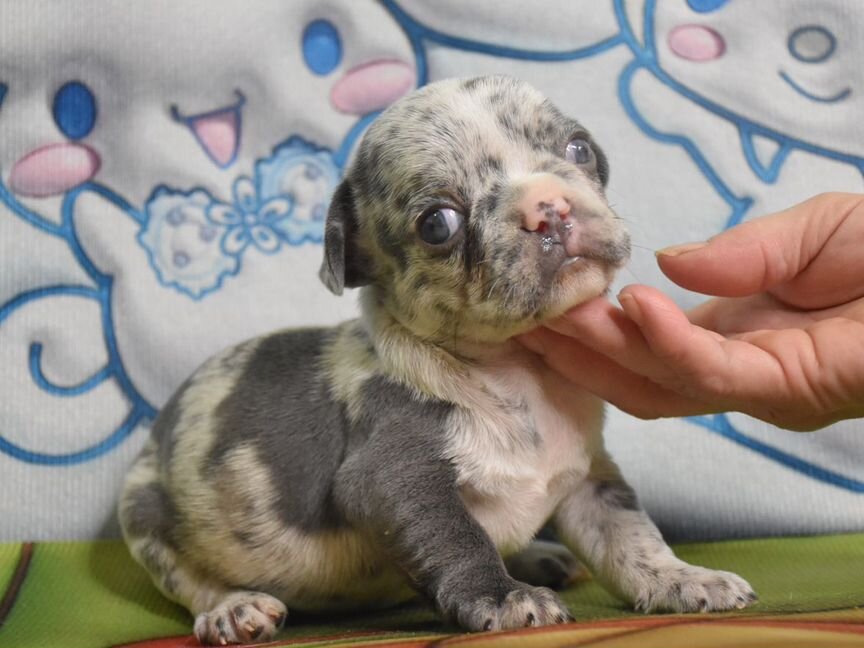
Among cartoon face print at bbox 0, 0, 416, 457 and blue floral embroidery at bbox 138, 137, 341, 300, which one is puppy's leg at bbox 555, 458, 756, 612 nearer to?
cartoon face print at bbox 0, 0, 416, 457

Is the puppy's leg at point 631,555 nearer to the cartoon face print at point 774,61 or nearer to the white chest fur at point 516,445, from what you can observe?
the white chest fur at point 516,445

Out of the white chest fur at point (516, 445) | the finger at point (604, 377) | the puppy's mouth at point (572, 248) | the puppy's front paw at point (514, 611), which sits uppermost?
the puppy's mouth at point (572, 248)

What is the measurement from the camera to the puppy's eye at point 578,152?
10.2 feet

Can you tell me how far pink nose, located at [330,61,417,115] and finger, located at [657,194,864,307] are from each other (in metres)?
2.15

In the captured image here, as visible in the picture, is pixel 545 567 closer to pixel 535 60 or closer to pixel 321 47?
pixel 535 60

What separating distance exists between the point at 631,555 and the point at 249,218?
93.3 inches

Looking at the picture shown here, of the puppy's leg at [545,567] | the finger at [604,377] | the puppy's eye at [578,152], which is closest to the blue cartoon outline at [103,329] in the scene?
the puppy's leg at [545,567]

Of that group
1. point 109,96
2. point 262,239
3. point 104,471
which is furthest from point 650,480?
point 109,96

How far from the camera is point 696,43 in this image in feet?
15.4

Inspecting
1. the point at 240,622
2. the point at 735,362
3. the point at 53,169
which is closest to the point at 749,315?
the point at 735,362

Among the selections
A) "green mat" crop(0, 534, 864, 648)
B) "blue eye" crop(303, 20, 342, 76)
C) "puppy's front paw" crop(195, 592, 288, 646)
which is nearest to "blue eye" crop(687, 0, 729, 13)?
"blue eye" crop(303, 20, 342, 76)

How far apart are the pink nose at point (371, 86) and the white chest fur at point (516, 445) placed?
199 cm

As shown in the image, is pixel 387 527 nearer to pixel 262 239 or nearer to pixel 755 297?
pixel 755 297

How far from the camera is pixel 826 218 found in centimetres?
293
